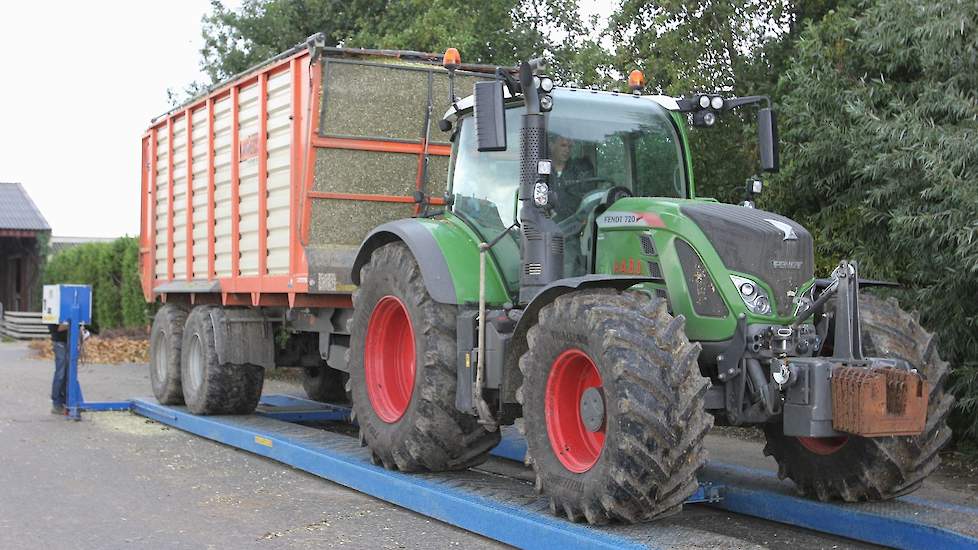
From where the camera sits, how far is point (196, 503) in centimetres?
797

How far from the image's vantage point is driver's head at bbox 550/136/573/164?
24.3ft

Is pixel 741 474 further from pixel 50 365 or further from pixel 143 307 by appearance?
pixel 143 307

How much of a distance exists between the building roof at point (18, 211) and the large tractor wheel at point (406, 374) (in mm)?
29184

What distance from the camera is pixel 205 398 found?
1184 centimetres

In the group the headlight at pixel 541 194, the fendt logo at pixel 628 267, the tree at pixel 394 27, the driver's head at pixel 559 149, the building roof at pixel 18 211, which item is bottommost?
the fendt logo at pixel 628 267

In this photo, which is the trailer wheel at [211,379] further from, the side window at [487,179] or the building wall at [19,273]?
the building wall at [19,273]

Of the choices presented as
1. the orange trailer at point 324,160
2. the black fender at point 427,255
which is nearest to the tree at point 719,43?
the orange trailer at point 324,160

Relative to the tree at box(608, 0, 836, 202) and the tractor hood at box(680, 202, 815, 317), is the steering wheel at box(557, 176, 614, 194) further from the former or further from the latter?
the tree at box(608, 0, 836, 202)

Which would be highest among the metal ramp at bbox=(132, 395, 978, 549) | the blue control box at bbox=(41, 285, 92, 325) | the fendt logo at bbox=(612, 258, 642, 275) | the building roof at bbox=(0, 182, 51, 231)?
the building roof at bbox=(0, 182, 51, 231)

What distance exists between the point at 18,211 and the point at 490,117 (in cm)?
3295

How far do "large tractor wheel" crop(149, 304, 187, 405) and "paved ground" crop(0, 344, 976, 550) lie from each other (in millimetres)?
1055

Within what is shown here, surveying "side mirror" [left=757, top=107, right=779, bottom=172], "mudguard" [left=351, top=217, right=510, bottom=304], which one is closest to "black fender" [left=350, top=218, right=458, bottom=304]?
"mudguard" [left=351, top=217, right=510, bottom=304]

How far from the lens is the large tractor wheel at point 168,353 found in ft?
42.1

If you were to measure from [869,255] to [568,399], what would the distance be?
4.87m
